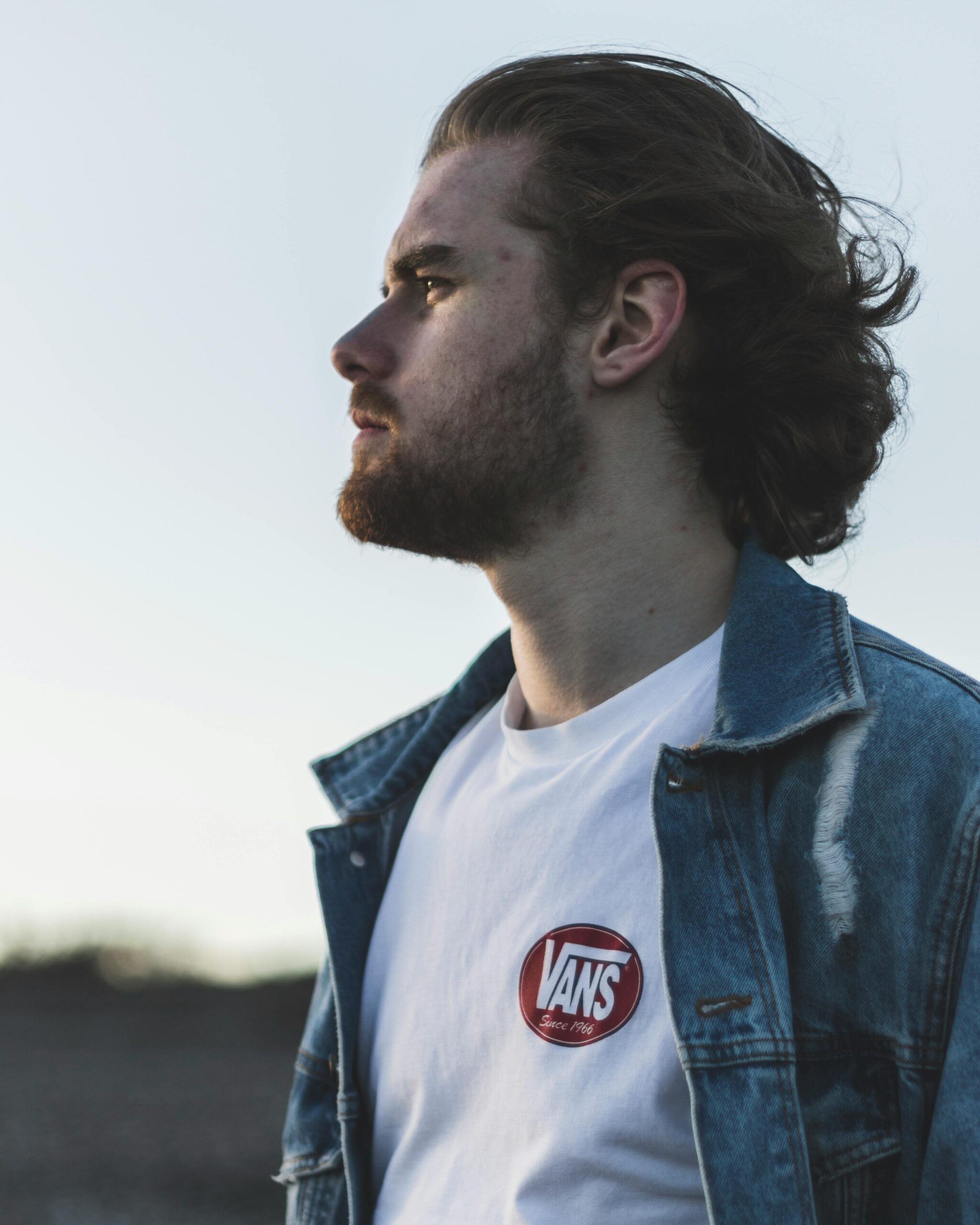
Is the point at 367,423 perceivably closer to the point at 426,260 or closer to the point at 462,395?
the point at 462,395

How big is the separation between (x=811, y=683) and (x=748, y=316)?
1.19m

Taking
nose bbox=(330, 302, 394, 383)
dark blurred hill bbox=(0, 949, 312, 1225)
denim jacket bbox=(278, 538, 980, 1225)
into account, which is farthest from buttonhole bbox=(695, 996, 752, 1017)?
dark blurred hill bbox=(0, 949, 312, 1225)

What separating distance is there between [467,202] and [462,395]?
1.89 ft

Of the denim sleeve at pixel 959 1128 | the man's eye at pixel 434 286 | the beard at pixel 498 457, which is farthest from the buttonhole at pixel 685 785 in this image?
the man's eye at pixel 434 286

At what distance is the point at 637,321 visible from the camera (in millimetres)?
2838

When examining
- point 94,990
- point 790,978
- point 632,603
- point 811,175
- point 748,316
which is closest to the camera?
point 790,978

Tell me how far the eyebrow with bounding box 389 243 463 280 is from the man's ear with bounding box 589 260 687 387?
40 cm

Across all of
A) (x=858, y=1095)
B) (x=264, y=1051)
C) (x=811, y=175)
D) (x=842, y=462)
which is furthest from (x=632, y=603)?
(x=264, y=1051)

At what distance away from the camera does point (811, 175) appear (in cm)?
323

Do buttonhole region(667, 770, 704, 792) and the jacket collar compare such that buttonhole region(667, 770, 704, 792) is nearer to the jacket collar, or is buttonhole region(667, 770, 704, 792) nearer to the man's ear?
the jacket collar

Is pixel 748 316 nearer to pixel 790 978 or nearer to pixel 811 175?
pixel 811 175

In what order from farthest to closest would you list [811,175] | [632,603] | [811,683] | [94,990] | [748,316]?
[94,990]
[811,175]
[748,316]
[632,603]
[811,683]

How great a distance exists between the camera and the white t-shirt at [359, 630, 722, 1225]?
1891 mm

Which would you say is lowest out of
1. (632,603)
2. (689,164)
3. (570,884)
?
(570,884)
